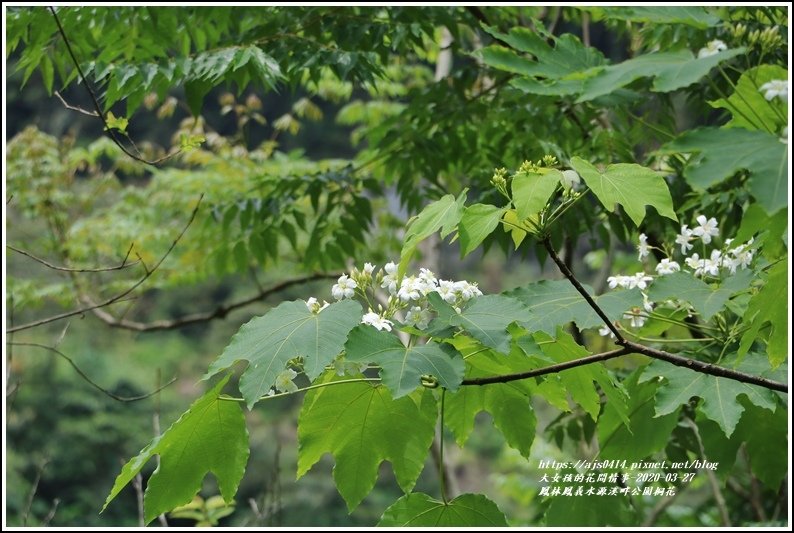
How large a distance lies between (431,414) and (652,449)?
50 cm

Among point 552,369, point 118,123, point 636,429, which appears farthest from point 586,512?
point 118,123

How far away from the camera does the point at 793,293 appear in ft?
3.33

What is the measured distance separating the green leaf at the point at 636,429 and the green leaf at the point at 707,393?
19 centimetres

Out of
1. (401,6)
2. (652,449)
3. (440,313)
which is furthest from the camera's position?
(401,6)

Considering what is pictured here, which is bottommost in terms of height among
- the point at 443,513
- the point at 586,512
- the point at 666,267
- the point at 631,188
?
the point at 586,512

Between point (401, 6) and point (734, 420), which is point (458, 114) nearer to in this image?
point (401, 6)

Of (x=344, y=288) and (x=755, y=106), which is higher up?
(x=755, y=106)

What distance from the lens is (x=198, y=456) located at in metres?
1.08

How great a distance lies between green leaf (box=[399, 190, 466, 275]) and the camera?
0.96 m

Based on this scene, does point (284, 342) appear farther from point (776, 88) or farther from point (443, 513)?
point (776, 88)


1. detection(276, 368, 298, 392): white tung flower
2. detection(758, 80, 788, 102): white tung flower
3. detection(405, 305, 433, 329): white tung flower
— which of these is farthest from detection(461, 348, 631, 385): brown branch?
detection(758, 80, 788, 102): white tung flower

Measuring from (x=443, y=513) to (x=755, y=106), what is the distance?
680 millimetres

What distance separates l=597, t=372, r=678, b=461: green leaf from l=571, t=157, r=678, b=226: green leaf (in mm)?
507

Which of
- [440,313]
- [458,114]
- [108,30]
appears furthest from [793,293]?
[108,30]
